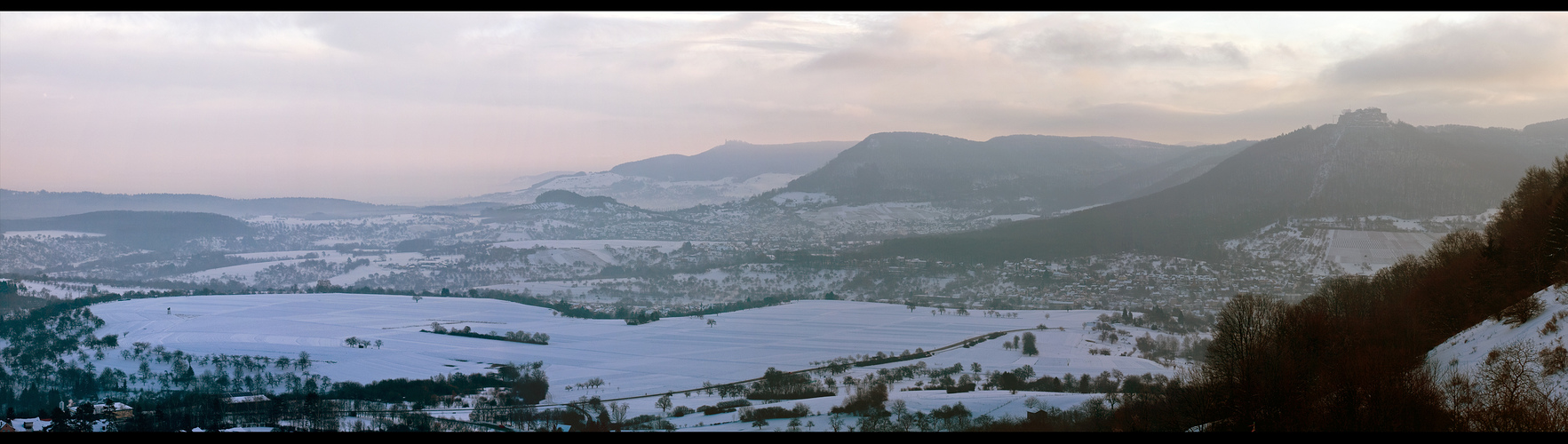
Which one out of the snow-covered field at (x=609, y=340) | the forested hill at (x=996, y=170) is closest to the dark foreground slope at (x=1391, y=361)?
the snow-covered field at (x=609, y=340)

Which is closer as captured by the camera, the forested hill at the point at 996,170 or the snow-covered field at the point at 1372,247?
the snow-covered field at the point at 1372,247

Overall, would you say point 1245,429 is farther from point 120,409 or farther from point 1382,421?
point 120,409

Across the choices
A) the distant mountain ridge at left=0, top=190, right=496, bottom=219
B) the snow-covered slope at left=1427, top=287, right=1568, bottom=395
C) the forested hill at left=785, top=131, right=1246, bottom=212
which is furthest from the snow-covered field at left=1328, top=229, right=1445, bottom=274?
the distant mountain ridge at left=0, top=190, right=496, bottom=219

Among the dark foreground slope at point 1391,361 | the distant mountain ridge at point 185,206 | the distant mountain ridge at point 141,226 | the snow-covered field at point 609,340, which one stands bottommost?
the snow-covered field at point 609,340

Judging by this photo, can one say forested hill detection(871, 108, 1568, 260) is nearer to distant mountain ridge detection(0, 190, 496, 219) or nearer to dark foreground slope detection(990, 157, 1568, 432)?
dark foreground slope detection(990, 157, 1568, 432)

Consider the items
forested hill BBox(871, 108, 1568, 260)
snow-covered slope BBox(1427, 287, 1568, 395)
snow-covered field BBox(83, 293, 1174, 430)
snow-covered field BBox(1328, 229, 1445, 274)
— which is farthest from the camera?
forested hill BBox(871, 108, 1568, 260)

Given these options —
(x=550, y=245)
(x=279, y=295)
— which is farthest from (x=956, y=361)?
(x=550, y=245)

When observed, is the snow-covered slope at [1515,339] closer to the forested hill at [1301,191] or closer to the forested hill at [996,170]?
the forested hill at [1301,191]
